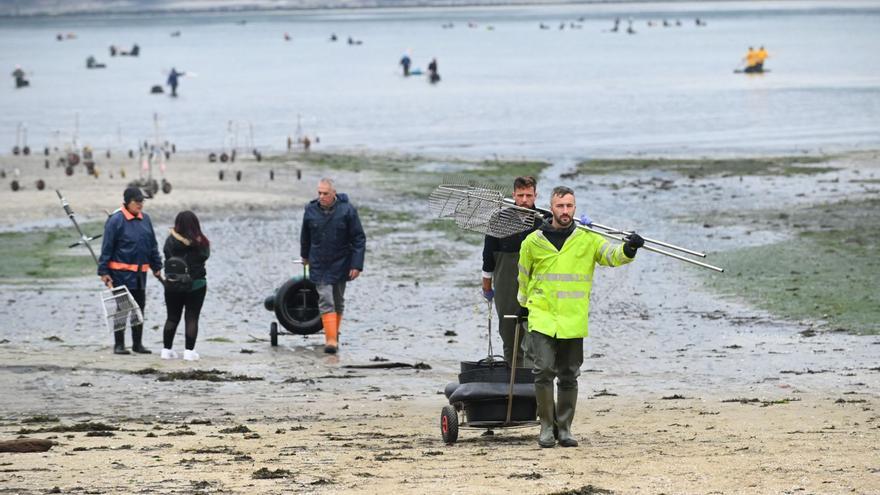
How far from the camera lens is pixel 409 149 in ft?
137

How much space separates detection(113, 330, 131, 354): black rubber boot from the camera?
15.2 m

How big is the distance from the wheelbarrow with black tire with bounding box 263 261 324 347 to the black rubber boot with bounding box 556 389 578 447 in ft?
19.6

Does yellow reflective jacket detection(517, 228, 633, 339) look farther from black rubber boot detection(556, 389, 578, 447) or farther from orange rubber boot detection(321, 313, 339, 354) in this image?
orange rubber boot detection(321, 313, 339, 354)

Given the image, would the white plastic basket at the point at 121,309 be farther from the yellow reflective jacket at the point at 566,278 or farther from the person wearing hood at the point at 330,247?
the yellow reflective jacket at the point at 566,278

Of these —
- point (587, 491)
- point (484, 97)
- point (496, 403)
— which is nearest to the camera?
point (587, 491)

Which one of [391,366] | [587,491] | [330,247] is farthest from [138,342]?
[587,491]

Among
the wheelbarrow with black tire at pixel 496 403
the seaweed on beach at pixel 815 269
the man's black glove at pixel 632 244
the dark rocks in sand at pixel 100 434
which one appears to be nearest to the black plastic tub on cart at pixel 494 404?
the wheelbarrow with black tire at pixel 496 403

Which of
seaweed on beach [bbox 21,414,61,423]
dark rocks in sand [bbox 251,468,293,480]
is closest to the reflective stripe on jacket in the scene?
seaweed on beach [bbox 21,414,61,423]

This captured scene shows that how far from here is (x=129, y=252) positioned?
15.1 metres

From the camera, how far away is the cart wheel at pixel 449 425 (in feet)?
34.5

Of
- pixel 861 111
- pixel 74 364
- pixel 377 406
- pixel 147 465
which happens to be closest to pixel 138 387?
pixel 74 364

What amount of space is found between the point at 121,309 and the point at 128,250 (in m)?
0.55

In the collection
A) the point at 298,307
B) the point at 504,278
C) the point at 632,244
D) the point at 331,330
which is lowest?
the point at 331,330

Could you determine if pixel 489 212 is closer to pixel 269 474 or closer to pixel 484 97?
pixel 269 474
